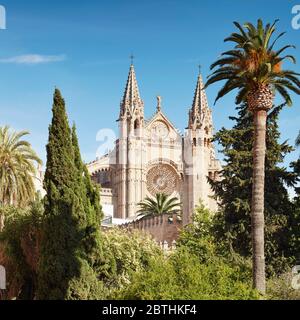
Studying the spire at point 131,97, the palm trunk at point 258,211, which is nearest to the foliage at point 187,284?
the palm trunk at point 258,211

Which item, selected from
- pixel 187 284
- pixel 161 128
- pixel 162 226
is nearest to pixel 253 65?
pixel 187 284

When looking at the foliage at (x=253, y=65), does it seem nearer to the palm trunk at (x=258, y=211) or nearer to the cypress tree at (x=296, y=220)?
the palm trunk at (x=258, y=211)

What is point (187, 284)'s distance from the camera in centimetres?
2009

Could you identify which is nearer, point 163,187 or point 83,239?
point 83,239

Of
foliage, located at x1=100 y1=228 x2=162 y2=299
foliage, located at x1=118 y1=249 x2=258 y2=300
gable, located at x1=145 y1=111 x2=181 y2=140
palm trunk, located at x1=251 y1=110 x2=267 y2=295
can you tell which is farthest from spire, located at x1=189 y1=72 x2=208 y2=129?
foliage, located at x1=118 y1=249 x2=258 y2=300

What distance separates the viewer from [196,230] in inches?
1564

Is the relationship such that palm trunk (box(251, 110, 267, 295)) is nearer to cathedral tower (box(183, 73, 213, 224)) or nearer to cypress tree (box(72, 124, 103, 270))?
cypress tree (box(72, 124, 103, 270))

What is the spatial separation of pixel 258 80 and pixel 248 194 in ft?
40.2

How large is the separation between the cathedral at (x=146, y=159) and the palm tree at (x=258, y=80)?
180ft
